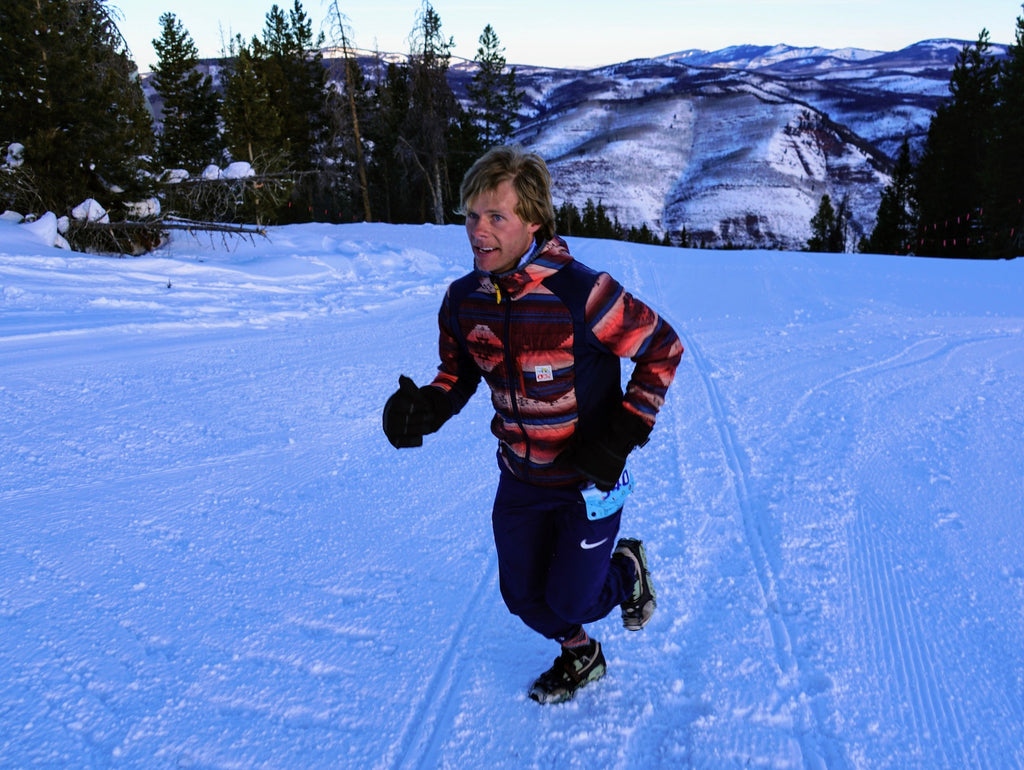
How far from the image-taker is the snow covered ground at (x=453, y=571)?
86.3 inches

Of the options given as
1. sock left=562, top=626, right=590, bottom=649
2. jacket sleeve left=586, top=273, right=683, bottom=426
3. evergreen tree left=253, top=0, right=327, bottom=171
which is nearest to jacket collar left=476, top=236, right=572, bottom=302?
jacket sleeve left=586, top=273, right=683, bottom=426

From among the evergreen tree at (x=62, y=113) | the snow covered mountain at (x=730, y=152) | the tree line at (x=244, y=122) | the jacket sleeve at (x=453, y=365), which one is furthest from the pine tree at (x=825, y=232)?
the jacket sleeve at (x=453, y=365)

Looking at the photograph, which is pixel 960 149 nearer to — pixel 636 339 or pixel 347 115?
pixel 347 115

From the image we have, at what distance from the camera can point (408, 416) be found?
2.28m

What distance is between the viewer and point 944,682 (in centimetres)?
236

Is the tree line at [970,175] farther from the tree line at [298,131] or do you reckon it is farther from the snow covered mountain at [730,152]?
the snow covered mountain at [730,152]

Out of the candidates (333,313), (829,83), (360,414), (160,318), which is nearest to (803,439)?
(360,414)

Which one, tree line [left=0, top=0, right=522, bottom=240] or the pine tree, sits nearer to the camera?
tree line [left=0, top=0, right=522, bottom=240]

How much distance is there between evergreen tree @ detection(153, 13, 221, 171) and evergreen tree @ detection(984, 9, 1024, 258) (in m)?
32.5

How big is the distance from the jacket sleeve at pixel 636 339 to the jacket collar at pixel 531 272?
152 millimetres

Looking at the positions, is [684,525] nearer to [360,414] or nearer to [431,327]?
[360,414]

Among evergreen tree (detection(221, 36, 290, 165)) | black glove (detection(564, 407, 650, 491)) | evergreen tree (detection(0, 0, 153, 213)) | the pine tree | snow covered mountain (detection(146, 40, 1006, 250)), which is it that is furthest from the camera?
snow covered mountain (detection(146, 40, 1006, 250))

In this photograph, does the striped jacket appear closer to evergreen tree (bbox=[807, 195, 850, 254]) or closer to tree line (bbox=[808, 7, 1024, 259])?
tree line (bbox=[808, 7, 1024, 259])

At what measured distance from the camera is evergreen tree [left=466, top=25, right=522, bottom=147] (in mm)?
37031
